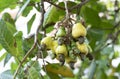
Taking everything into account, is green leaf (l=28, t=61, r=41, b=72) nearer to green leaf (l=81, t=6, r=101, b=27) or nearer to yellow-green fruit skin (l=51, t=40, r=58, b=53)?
yellow-green fruit skin (l=51, t=40, r=58, b=53)

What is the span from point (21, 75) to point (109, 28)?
3.08 feet

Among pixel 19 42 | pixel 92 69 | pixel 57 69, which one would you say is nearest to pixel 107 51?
pixel 92 69

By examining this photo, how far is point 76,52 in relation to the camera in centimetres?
78

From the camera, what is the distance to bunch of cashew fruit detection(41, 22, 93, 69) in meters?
A: 0.77

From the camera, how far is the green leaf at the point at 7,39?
2.72 ft

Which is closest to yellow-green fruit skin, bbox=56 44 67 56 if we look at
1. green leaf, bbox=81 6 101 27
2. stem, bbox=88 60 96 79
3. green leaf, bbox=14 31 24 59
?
green leaf, bbox=14 31 24 59

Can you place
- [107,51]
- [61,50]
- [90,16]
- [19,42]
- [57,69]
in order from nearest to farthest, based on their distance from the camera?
[61,50] → [19,42] → [57,69] → [90,16] → [107,51]

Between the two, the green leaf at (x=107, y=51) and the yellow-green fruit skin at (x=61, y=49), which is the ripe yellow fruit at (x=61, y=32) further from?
the green leaf at (x=107, y=51)

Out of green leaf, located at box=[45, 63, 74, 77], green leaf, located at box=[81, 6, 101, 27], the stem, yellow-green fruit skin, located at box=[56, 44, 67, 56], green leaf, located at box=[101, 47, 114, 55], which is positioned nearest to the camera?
yellow-green fruit skin, located at box=[56, 44, 67, 56]

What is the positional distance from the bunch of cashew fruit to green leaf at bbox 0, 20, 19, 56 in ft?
0.26

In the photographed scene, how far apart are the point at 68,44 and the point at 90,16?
25.3 inches

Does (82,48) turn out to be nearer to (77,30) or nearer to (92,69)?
(77,30)

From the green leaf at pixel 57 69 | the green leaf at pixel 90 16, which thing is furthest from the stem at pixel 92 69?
the green leaf at pixel 57 69

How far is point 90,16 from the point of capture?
55.5 inches
